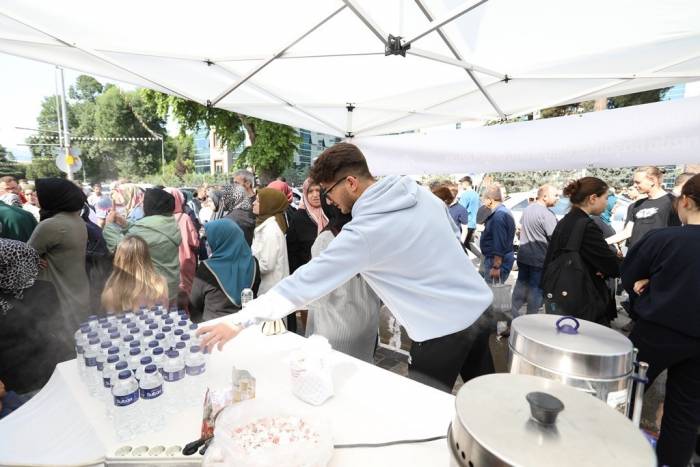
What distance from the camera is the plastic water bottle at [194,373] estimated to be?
1.48 metres

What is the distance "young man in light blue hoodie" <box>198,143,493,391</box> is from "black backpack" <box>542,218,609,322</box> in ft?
4.51

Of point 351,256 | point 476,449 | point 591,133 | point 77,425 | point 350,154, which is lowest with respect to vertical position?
point 77,425

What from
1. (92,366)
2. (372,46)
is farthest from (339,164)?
(372,46)

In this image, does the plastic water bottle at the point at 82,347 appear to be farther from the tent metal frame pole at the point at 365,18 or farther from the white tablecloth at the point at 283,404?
the tent metal frame pole at the point at 365,18

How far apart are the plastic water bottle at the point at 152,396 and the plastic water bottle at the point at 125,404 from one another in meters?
0.03

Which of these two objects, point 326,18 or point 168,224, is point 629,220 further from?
point 168,224

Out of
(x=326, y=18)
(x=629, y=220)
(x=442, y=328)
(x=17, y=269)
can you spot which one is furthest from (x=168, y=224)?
(x=629, y=220)

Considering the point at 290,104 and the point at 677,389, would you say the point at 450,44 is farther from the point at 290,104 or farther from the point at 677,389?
the point at 677,389

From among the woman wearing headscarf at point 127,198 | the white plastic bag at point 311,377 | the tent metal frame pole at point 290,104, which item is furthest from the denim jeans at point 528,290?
the woman wearing headscarf at point 127,198

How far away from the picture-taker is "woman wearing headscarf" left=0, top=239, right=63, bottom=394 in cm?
197

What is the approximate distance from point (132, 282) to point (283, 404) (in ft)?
5.94

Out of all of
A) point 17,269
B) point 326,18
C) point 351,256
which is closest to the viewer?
point 351,256

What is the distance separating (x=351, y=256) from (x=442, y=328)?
58 centimetres

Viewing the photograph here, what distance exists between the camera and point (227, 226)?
2.81 metres
